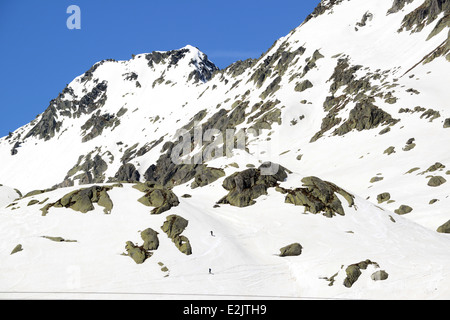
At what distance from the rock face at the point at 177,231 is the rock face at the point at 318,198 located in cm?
1095

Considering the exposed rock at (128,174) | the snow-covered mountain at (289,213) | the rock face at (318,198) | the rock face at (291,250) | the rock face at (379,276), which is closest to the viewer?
the snow-covered mountain at (289,213)

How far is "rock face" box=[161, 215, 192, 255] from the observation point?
27030 millimetres

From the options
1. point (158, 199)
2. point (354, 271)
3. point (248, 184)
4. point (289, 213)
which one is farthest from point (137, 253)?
point (354, 271)

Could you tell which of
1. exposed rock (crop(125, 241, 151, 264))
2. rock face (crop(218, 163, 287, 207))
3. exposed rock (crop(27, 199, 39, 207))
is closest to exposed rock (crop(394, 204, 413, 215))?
rock face (crop(218, 163, 287, 207))

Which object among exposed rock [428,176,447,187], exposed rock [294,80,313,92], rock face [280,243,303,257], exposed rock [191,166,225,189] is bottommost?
rock face [280,243,303,257]

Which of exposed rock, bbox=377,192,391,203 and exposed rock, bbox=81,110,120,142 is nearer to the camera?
exposed rock, bbox=377,192,391,203

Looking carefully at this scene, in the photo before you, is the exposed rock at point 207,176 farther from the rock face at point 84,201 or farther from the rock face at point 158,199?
the rock face at point 84,201

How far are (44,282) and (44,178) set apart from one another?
161592mm

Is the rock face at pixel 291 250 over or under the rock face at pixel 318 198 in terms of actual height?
under

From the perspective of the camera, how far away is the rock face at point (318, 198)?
110ft

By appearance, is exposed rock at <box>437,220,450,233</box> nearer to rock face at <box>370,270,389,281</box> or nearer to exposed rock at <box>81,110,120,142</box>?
rock face at <box>370,270,389,281</box>

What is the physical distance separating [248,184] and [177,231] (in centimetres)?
1079

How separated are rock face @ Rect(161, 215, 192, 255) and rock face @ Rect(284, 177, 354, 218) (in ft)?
35.9

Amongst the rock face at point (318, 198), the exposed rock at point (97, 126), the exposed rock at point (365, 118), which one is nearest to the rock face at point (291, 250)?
the rock face at point (318, 198)
